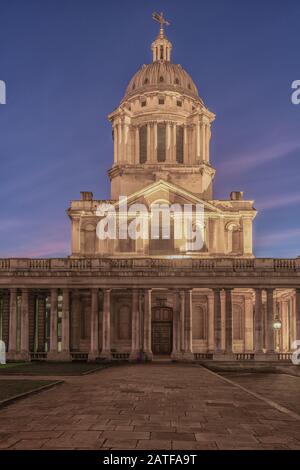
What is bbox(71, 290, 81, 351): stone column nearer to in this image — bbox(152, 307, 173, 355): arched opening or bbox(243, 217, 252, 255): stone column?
bbox(152, 307, 173, 355): arched opening

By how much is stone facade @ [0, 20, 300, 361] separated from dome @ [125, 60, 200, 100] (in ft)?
0.63

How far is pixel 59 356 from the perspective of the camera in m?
49.5

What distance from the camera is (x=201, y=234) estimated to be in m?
62.7

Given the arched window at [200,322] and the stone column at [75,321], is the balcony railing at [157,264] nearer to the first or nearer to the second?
the stone column at [75,321]

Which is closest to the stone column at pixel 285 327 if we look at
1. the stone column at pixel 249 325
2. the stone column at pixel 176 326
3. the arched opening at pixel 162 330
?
the stone column at pixel 249 325

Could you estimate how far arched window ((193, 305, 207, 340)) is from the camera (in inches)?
2315

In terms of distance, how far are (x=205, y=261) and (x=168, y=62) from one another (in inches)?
1575

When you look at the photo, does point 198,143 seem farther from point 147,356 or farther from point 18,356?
point 18,356

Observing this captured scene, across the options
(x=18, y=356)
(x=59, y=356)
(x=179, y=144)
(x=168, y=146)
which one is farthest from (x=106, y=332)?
(x=179, y=144)

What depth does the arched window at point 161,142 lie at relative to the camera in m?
72.2

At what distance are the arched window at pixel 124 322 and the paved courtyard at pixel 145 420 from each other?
31835 mm

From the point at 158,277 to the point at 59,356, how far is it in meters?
10.6

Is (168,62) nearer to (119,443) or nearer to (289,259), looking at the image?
(289,259)

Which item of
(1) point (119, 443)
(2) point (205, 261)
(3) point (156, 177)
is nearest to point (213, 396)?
(1) point (119, 443)
